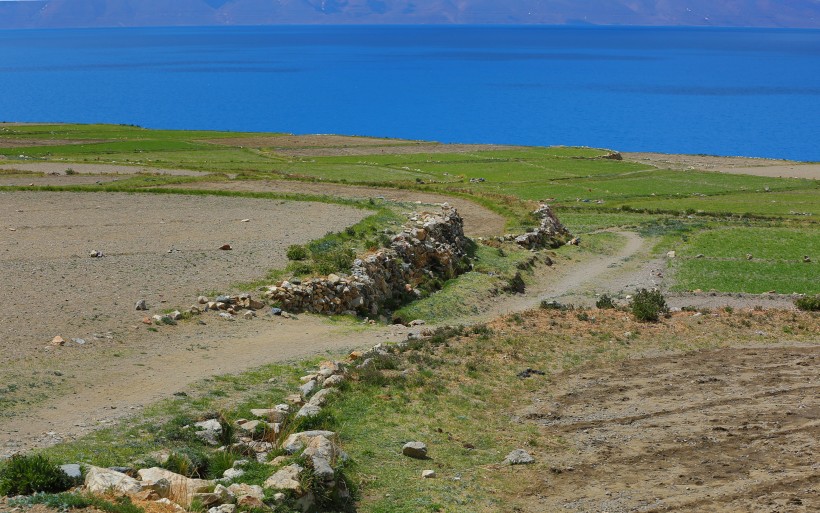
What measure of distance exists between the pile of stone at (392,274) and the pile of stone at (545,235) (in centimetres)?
394

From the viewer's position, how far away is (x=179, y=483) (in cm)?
1322

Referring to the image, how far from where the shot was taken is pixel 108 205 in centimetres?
4075

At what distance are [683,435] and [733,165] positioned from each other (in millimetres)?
80037

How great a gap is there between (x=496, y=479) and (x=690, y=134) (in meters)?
125

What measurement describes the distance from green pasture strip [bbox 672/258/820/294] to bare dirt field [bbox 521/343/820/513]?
12.6 meters

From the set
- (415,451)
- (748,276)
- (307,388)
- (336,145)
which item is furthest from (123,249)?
(336,145)

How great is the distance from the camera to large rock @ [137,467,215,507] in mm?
12883

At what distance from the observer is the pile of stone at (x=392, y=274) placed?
2695 centimetres

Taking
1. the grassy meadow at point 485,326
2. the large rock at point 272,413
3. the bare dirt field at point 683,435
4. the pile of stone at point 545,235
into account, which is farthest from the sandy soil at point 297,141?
the large rock at point 272,413

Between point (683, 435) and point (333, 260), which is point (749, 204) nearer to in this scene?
point (333, 260)

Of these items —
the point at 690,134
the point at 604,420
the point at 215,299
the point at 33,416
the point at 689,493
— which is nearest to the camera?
the point at 689,493

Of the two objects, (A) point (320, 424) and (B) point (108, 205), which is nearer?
(A) point (320, 424)

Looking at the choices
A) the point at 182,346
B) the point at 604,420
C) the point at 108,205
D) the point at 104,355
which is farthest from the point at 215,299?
the point at 108,205

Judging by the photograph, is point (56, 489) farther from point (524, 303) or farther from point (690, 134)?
point (690, 134)
